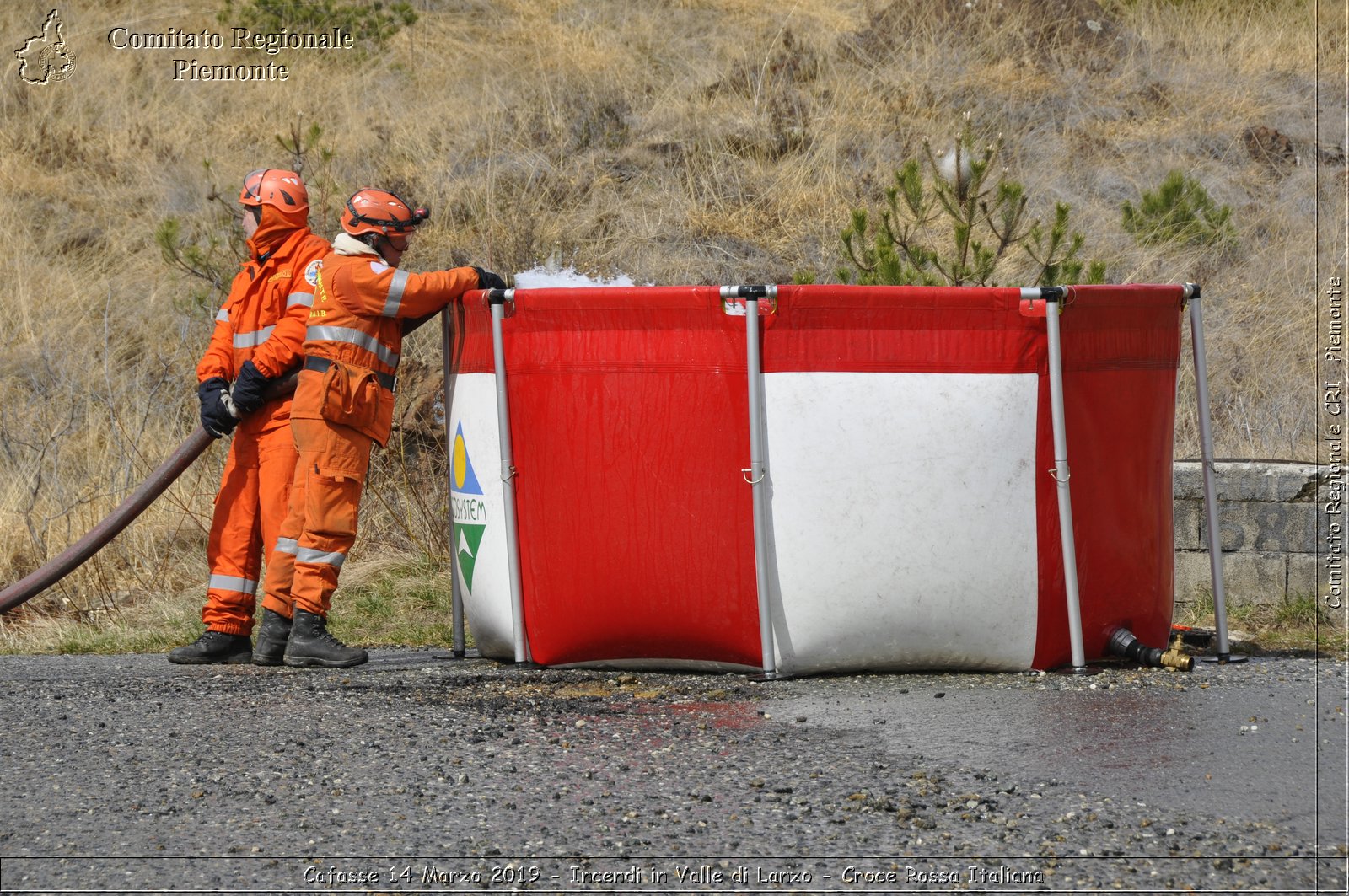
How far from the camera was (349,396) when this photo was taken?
5.33 meters

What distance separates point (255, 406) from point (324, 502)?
56cm

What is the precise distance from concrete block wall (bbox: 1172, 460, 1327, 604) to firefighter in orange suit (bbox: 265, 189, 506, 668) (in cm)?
319

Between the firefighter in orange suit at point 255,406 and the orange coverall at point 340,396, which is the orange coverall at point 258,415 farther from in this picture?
the orange coverall at point 340,396

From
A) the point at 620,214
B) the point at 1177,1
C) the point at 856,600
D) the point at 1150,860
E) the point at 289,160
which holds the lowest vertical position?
the point at 1150,860

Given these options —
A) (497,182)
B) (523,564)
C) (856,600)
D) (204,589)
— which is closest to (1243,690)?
(856,600)

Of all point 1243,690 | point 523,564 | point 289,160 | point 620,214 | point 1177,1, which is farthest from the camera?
point 1177,1

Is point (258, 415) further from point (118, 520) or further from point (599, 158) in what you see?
point (599, 158)

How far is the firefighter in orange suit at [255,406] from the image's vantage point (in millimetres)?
5645

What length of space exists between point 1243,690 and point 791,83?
1049 centimetres

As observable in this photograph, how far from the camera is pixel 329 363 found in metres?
5.39

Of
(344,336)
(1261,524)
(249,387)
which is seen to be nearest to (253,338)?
(249,387)

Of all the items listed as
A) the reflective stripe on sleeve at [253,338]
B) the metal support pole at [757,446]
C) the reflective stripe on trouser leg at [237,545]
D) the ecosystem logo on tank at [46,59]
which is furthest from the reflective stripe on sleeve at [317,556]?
the ecosystem logo on tank at [46,59]

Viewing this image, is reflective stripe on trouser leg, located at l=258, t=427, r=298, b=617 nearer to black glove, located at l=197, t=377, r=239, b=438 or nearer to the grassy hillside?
black glove, located at l=197, t=377, r=239, b=438

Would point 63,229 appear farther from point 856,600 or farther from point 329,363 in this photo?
point 856,600
